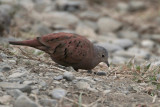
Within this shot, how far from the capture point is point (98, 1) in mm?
15000

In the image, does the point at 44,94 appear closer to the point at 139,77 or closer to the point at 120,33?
the point at 139,77

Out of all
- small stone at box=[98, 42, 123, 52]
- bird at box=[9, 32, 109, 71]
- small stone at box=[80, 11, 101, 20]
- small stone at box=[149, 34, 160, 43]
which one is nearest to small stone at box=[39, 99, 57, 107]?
bird at box=[9, 32, 109, 71]

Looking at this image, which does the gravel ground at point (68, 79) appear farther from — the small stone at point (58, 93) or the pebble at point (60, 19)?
the pebble at point (60, 19)

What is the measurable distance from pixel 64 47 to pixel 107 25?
7.75 metres

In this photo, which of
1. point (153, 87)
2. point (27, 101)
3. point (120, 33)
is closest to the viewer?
point (27, 101)

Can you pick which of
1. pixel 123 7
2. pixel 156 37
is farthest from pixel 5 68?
pixel 123 7

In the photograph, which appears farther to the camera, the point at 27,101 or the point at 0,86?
the point at 0,86

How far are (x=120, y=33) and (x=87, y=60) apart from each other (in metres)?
7.50

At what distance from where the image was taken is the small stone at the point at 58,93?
3.63m

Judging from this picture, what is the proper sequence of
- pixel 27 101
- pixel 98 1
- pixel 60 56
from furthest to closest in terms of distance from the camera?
pixel 98 1 → pixel 60 56 → pixel 27 101

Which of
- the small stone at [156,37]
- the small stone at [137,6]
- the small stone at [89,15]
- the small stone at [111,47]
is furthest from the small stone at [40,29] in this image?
the small stone at [137,6]

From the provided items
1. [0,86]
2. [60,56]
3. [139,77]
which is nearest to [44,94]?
[0,86]

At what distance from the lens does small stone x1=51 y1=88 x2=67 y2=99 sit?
11.9 ft

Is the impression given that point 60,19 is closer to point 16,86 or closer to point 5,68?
point 5,68
